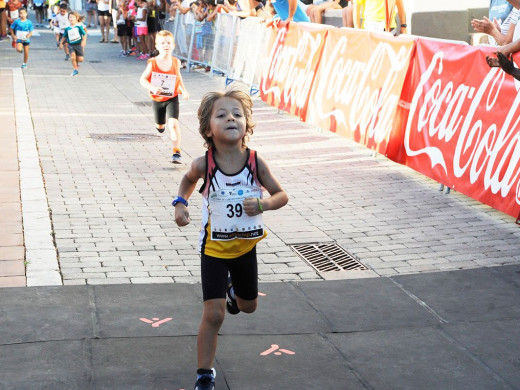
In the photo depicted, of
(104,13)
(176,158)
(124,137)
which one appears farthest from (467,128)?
(104,13)

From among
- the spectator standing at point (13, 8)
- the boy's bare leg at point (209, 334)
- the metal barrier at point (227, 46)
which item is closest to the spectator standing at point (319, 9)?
the metal barrier at point (227, 46)

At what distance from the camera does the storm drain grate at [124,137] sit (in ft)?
41.8

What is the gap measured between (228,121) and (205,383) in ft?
4.51

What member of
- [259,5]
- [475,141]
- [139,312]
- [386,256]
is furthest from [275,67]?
[139,312]

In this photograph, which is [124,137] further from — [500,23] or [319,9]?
[319,9]

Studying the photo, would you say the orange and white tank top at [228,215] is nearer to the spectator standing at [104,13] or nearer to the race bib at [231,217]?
the race bib at [231,217]

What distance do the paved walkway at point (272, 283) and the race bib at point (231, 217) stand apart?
2.59 ft

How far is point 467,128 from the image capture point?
8.88 m

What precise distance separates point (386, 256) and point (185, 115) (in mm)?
8656

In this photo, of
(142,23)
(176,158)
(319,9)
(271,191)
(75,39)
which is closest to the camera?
(271,191)

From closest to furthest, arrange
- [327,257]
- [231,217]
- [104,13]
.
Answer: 1. [231,217]
2. [327,257]
3. [104,13]

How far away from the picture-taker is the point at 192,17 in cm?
2359

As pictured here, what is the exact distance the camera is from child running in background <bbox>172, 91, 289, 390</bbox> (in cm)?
453

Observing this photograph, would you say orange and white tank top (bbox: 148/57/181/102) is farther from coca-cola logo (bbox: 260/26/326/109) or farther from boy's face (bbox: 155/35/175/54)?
coca-cola logo (bbox: 260/26/326/109)
